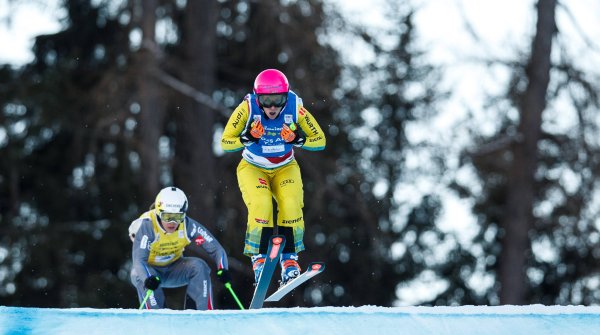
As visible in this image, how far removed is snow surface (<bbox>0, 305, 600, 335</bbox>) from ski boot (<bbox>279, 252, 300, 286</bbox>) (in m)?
2.63

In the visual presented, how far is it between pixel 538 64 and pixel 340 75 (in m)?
4.27

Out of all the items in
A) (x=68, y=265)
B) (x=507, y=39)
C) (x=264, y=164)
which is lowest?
(x=68, y=265)

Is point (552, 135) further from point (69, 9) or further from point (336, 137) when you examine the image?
point (69, 9)

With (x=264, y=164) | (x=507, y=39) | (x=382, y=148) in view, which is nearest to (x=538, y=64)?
(x=507, y=39)

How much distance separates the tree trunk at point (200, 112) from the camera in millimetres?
21219

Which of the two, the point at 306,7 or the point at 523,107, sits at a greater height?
the point at 306,7

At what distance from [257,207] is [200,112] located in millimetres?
10193

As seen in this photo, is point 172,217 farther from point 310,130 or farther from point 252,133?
point 310,130

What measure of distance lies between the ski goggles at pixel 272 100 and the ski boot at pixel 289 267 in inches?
52.8

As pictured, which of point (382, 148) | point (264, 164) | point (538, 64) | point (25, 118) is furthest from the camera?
point (382, 148)

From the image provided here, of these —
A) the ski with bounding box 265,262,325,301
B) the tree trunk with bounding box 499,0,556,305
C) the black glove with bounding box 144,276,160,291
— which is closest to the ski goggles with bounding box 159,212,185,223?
the black glove with bounding box 144,276,160,291

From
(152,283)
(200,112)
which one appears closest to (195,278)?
(152,283)

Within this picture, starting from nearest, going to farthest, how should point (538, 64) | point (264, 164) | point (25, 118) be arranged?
point (264, 164), point (538, 64), point (25, 118)

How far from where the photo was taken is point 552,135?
2222 centimetres
